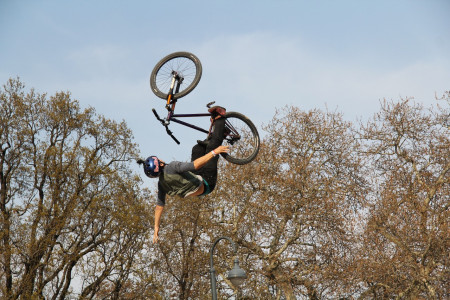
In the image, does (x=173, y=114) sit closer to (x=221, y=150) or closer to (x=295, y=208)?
(x=221, y=150)

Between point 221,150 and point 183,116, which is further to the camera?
point 183,116

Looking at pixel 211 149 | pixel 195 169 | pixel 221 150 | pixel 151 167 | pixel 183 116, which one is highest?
pixel 183 116

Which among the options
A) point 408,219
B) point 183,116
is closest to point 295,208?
point 408,219

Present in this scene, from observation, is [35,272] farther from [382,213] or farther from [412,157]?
[412,157]

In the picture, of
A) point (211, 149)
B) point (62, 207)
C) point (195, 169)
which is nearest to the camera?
point (195, 169)

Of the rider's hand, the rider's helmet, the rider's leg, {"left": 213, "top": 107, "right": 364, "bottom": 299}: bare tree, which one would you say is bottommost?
the rider's helmet

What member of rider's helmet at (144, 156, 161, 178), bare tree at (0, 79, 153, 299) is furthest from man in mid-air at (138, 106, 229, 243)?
bare tree at (0, 79, 153, 299)

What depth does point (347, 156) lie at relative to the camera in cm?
2895

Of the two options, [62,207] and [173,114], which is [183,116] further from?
[62,207]

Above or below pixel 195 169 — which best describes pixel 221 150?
above

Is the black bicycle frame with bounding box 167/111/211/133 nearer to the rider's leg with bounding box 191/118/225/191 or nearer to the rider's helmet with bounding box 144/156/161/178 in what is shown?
the rider's leg with bounding box 191/118/225/191

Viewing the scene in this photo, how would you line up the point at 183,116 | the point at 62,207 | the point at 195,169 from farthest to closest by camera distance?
the point at 62,207, the point at 183,116, the point at 195,169

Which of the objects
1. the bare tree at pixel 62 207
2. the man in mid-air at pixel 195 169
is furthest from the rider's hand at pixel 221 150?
the bare tree at pixel 62 207

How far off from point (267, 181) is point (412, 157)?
8.05m
